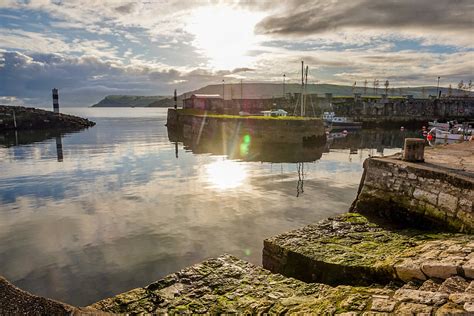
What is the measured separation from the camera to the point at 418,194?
7.05m

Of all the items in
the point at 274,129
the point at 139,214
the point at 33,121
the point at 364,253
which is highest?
the point at 33,121

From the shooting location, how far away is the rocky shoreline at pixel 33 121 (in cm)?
5482

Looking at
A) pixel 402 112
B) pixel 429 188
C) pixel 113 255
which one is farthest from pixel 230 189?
pixel 402 112

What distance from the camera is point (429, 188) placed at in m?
6.80

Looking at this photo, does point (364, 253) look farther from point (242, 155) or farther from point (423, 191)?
point (242, 155)

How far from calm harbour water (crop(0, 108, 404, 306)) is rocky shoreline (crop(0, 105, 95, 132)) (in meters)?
40.5

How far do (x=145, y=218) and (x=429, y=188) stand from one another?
9306 millimetres

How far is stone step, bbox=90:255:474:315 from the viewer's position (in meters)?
3.40

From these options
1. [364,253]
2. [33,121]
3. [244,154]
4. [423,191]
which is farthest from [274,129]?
[33,121]

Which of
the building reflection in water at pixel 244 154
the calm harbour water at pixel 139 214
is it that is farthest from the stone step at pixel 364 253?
the building reflection in water at pixel 244 154

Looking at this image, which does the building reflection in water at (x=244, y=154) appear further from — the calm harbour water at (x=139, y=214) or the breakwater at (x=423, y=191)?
the breakwater at (x=423, y=191)

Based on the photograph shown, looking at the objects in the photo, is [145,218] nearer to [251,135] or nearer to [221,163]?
[221,163]

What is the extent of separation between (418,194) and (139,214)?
9.58m

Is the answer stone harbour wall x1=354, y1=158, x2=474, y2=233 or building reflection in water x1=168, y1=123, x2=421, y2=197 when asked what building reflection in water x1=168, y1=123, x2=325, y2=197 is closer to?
building reflection in water x1=168, y1=123, x2=421, y2=197
